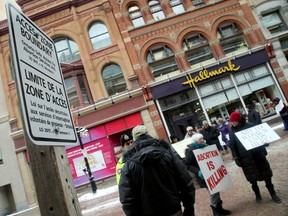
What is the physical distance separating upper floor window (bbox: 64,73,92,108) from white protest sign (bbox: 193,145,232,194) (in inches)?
571

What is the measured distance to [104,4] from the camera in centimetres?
2034

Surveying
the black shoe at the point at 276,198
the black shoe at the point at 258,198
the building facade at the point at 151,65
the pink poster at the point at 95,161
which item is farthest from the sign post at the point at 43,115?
the pink poster at the point at 95,161

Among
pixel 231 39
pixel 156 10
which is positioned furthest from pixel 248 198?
pixel 156 10

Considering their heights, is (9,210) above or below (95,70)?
below

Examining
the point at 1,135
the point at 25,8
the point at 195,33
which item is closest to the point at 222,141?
the point at 195,33

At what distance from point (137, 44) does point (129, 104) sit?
487 centimetres

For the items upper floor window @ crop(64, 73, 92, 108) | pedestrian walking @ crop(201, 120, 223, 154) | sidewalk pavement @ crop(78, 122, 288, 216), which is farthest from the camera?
upper floor window @ crop(64, 73, 92, 108)

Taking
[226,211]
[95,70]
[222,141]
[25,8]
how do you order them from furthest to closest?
1. [25,8]
2. [95,70]
3. [222,141]
4. [226,211]

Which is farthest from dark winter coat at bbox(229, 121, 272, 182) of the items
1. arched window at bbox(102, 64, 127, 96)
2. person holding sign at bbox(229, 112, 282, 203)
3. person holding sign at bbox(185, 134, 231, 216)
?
arched window at bbox(102, 64, 127, 96)

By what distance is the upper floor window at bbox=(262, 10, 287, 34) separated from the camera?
65.0ft

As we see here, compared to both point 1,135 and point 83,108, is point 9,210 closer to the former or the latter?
point 1,135

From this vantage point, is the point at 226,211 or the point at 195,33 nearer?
the point at 226,211

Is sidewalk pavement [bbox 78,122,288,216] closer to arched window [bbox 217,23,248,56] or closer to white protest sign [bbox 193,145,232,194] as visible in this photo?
white protest sign [bbox 193,145,232,194]

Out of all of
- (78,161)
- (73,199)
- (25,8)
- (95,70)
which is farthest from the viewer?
(25,8)
